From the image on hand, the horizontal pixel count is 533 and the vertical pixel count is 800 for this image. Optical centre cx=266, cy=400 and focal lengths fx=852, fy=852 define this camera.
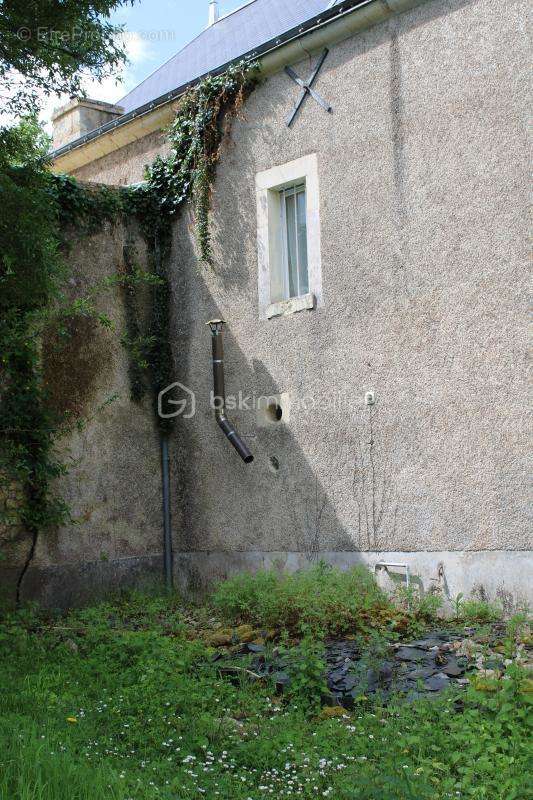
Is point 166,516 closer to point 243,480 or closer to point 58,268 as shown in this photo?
point 243,480

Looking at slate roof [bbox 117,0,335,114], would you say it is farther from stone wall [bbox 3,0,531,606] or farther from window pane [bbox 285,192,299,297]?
window pane [bbox 285,192,299,297]

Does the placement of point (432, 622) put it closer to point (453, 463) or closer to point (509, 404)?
point (453, 463)

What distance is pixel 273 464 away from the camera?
29.0 feet

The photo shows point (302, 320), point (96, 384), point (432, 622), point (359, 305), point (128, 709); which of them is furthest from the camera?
point (96, 384)

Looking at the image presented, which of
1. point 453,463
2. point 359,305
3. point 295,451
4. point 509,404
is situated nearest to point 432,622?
point 453,463

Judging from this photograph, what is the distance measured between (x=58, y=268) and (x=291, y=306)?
2433 millimetres

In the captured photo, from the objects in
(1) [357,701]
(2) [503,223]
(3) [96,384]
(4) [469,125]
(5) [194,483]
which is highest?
(4) [469,125]

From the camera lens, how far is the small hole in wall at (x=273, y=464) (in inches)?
347

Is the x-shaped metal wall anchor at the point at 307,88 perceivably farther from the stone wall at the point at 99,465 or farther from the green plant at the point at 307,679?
the green plant at the point at 307,679

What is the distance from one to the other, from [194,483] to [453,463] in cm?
350

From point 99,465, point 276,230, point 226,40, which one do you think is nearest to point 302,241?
point 276,230

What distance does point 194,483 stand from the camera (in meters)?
9.73

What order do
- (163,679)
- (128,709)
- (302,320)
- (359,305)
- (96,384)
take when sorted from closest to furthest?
(128,709) → (163,679) → (359,305) → (302,320) → (96,384)

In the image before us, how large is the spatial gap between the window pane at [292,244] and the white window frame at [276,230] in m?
0.05
